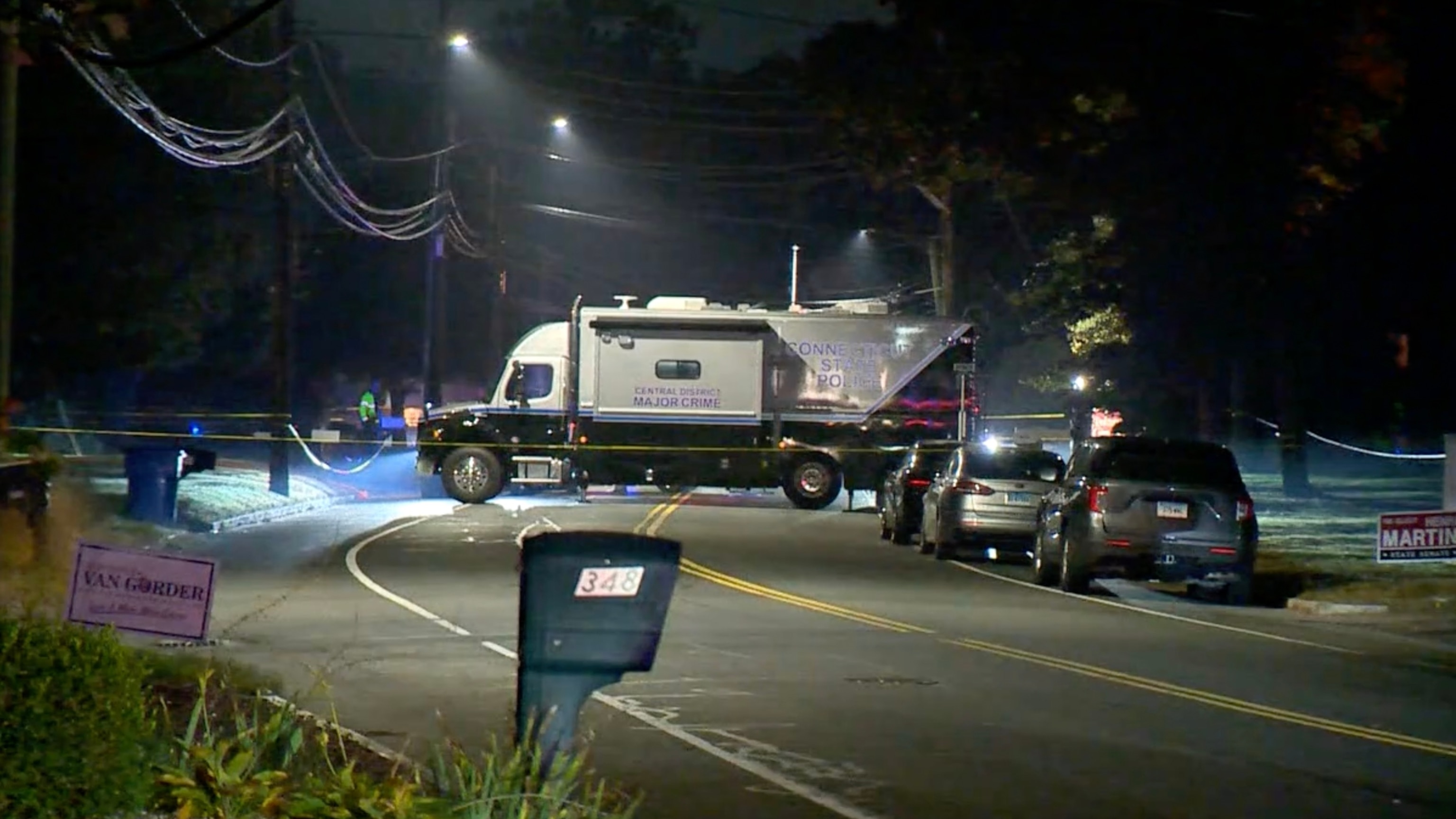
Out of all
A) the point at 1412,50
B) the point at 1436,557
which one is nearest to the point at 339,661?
the point at 1436,557

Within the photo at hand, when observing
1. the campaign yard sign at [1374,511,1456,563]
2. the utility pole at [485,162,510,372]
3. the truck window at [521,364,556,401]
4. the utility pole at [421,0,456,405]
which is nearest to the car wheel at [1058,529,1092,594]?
the campaign yard sign at [1374,511,1456,563]

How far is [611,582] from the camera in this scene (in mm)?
7801

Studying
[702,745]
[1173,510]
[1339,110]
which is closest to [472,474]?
[1339,110]

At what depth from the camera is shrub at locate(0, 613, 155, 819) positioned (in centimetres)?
707

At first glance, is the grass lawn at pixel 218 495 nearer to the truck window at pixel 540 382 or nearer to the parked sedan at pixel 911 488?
the truck window at pixel 540 382

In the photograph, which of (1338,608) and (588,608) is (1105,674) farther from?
(588,608)

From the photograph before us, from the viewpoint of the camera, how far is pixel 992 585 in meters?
24.3

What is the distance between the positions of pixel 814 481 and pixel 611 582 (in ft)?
97.0

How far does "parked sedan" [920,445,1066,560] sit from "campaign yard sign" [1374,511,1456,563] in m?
4.53

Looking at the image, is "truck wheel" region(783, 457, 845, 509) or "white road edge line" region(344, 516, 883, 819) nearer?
"white road edge line" region(344, 516, 883, 819)

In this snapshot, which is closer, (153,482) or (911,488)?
(153,482)

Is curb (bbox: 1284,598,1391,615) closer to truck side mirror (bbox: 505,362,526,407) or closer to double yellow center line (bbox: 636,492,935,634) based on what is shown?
double yellow center line (bbox: 636,492,935,634)

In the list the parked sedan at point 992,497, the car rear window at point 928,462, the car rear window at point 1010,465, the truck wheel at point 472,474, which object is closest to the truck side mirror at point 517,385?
the truck wheel at point 472,474

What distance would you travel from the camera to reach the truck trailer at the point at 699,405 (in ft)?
120
